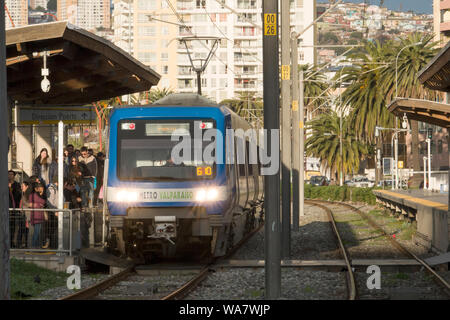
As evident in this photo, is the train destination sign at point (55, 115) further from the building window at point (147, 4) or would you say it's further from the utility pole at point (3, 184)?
the building window at point (147, 4)

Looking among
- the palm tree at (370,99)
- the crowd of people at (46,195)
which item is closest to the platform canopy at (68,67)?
the crowd of people at (46,195)

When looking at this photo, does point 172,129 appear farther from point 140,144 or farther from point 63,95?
point 63,95

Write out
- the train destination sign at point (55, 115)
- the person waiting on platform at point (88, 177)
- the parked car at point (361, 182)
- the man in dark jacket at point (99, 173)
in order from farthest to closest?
the parked car at point (361, 182) < the train destination sign at point (55, 115) < the man in dark jacket at point (99, 173) < the person waiting on platform at point (88, 177)

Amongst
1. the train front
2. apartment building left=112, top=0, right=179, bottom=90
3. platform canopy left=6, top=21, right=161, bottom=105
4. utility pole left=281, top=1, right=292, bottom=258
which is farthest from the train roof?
apartment building left=112, top=0, right=179, bottom=90

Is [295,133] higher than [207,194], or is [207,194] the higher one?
[295,133]

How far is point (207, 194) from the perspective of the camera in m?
17.2

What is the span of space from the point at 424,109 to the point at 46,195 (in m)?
10.4

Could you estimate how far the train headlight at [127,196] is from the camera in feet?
56.3

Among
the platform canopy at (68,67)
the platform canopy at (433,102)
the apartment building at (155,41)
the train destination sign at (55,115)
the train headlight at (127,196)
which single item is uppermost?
the apartment building at (155,41)

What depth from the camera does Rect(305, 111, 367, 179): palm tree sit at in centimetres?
7182

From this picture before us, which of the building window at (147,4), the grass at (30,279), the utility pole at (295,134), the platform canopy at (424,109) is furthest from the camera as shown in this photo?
the building window at (147,4)

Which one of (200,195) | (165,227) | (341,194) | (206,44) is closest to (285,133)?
(200,195)

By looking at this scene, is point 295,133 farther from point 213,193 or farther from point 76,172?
point 213,193
